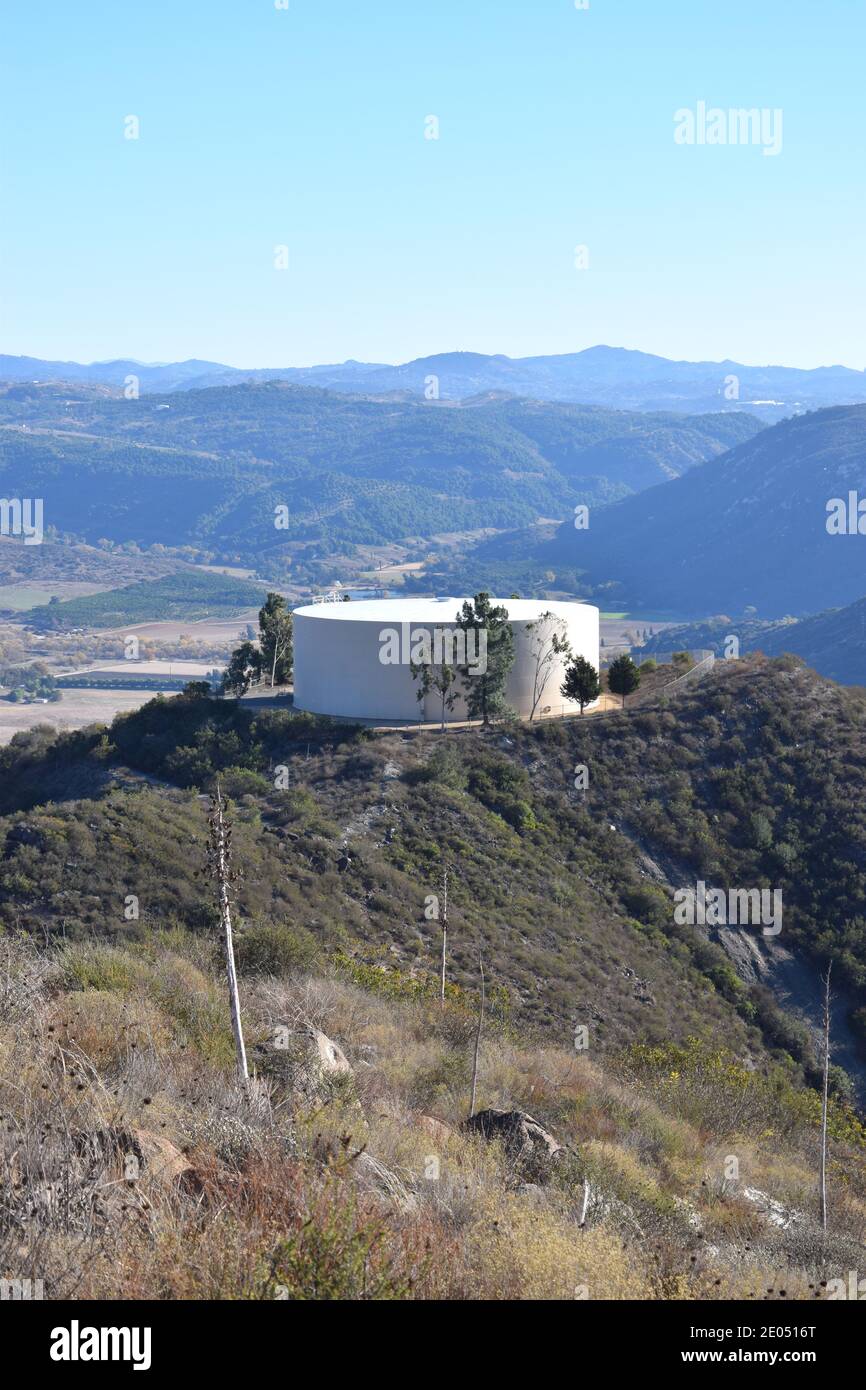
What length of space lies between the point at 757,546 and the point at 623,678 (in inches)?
5807

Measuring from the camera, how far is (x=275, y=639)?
39906 millimetres

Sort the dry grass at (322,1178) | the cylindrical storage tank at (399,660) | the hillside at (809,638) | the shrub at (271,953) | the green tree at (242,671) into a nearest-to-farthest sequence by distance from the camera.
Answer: the dry grass at (322,1178)
the shrub at (271,953)
the cylindrical storage tank at (399,660)
the green tree at (242,671)
the hillside at (809,638)

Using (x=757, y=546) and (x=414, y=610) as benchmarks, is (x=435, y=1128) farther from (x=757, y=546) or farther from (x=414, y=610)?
(x=757, y=546)

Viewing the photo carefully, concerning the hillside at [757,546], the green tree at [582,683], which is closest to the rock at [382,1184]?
the green tree at [582,683]

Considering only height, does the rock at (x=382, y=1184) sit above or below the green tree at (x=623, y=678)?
above

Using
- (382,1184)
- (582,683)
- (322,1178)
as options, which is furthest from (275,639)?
(322,1178)

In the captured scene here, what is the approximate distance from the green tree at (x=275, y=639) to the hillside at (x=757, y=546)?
415ft

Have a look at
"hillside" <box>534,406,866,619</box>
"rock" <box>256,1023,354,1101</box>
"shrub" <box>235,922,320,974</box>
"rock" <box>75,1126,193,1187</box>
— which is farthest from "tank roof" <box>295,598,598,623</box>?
"hillside" <box>534,406,866,619</box>

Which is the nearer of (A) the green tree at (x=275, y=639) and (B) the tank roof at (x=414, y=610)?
(B) the tank roof at (x=414, y=610)

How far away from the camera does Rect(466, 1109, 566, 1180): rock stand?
889 centimetres

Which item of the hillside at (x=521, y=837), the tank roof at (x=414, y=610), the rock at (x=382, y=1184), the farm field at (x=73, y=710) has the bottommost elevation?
the farm field at (x=73, y=710)

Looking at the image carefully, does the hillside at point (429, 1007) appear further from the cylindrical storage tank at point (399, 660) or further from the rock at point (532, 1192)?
the cylindrical storage tank at point (399, 660)

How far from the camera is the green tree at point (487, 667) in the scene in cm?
3431

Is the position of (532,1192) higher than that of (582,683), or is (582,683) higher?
(532,1192)
